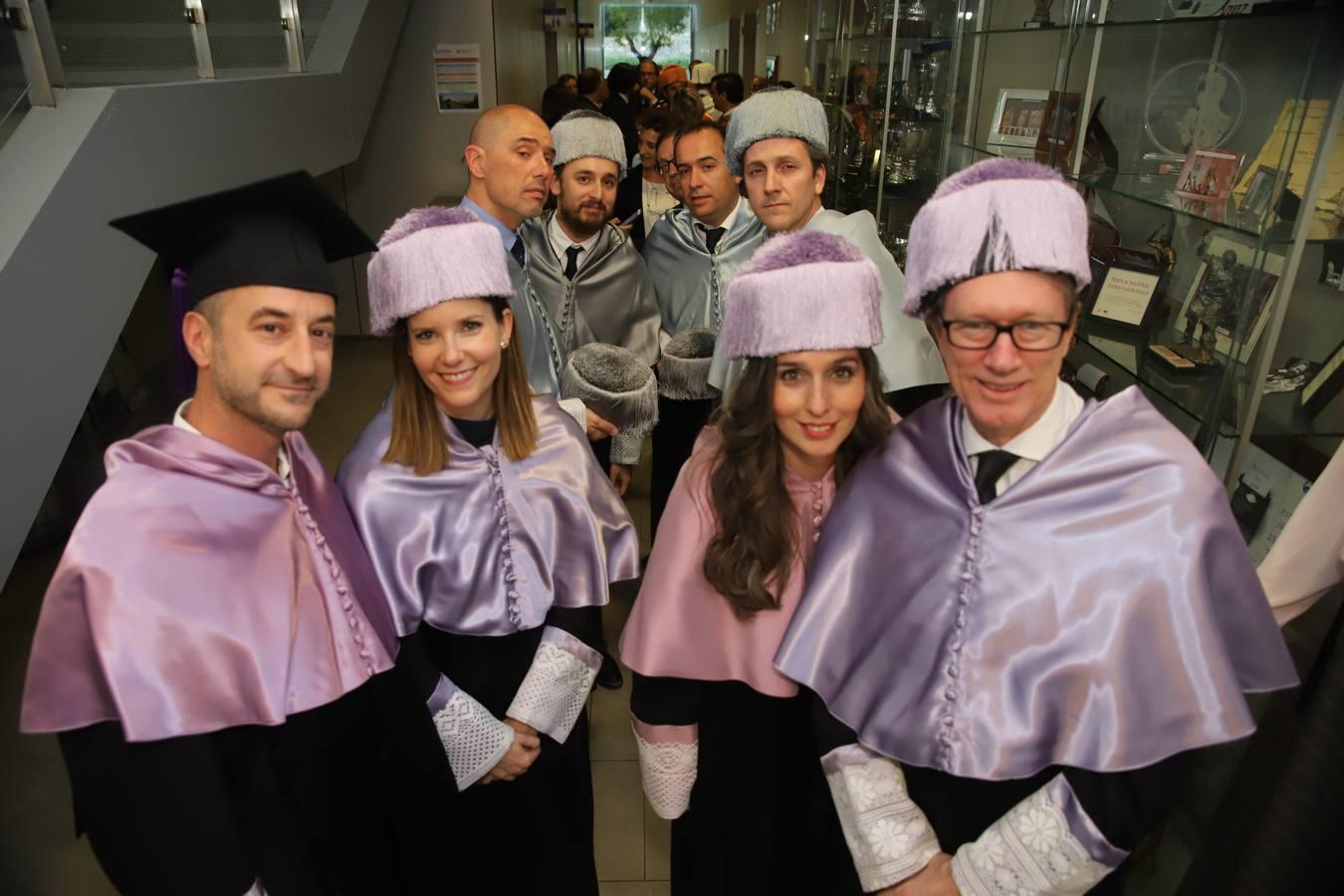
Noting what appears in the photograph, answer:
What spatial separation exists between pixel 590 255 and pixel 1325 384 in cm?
222

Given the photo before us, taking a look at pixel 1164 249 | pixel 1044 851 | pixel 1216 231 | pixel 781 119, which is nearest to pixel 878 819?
pixel 1044 851

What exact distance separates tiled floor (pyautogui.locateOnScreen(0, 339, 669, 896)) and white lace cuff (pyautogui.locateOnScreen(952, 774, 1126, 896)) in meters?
1.37

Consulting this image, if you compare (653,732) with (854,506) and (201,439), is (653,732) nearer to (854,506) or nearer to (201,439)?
(854,506)

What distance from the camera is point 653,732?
179 cm

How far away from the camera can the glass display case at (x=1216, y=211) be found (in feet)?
6.21

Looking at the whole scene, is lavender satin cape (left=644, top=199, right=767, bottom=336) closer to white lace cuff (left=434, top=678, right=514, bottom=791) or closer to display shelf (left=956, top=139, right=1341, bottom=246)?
display shelf (left=956, top=139, right=1341, bottom=246)

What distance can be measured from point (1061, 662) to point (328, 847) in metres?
1.35

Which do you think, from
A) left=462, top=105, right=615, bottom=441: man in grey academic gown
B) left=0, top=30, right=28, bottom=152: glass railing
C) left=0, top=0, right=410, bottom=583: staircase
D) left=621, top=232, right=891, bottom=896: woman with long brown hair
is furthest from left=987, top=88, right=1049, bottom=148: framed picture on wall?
left=0, top=30, right=28, bottom=152: glass railing

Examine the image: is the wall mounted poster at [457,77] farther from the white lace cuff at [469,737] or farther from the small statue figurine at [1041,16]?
the white lace cuff at [469,737]

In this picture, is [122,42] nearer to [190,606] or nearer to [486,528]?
[486,528]

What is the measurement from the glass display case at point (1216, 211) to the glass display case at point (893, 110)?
111 centimetres

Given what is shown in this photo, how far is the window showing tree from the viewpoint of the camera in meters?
20.0

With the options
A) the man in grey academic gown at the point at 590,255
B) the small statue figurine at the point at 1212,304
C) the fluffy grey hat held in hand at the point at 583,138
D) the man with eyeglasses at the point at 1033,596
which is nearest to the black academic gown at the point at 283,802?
the man with eyeglasses at the point at 1033,596

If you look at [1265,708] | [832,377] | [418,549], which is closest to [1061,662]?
[832,377]
